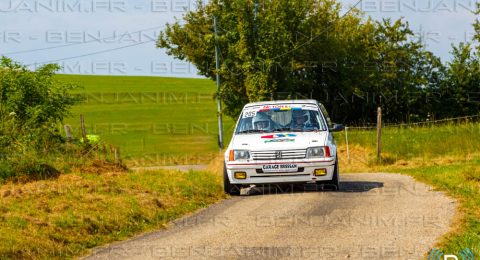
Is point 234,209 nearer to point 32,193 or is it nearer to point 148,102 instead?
point 32,193

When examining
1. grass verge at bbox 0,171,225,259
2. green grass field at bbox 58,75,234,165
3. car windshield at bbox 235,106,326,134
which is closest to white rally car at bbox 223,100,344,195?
car windshield at bbox 235,106,326,134

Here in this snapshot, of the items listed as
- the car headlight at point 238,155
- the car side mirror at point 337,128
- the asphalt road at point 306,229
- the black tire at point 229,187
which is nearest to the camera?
the asphalt road at point 306,229

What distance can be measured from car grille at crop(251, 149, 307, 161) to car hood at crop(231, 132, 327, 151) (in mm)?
74

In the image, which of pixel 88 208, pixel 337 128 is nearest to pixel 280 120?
pixel 337 128

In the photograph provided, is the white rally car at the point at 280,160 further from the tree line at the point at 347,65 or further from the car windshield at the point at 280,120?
the tree line at the point at 347,65

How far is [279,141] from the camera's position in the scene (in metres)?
14.4

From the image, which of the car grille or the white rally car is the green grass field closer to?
the white rally car

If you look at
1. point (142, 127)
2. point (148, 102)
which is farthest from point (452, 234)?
point (148, 102)

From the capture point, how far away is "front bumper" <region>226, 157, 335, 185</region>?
46.4ft

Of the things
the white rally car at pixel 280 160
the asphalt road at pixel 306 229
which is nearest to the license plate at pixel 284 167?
the white rally car at pixel 280 160

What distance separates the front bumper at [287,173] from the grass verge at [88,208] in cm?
74

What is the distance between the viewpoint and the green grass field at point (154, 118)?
5331 centimetres

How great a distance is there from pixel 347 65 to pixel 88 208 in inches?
1743

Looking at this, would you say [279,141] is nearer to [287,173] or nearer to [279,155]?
[279,155]
